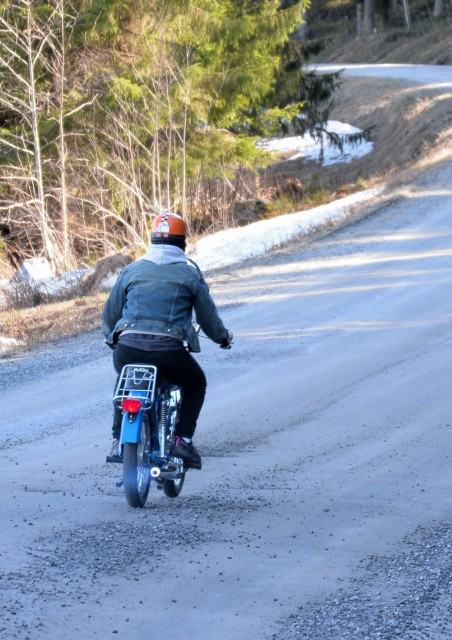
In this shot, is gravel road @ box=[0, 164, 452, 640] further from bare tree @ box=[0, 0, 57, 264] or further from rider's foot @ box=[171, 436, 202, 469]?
bare tree @ box=[0, 0, 57, 264]

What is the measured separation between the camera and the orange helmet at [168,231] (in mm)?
6832

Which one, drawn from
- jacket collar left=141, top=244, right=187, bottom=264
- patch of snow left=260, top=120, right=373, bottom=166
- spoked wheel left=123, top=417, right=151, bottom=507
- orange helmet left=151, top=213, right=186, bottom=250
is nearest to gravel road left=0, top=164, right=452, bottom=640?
spoked wheel left=123, top=417, right=151, bottom=507

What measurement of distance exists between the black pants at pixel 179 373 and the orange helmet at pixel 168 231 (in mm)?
740

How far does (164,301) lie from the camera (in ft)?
21.8

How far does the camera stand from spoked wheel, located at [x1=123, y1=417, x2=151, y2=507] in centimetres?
631

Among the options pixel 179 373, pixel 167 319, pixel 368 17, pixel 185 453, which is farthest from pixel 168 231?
pixel 368 17

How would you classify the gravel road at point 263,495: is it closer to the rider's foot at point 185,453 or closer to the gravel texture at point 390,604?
the gravel texture at point 390,604

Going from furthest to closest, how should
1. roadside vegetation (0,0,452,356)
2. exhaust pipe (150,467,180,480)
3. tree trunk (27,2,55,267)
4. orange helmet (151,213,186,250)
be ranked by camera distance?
1. roadside vegetation (0,0,452,356)
2. tree trunk (27,2,55,267)
3. orange helmet (151,213,186,250)
4. exhaust pipe (150,467,180,480)

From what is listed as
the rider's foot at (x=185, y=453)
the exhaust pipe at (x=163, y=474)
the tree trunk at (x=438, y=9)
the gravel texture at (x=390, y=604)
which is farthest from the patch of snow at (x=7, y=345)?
the tree trunk at (x=438, y=9)

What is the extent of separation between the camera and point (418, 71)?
46.5 metres

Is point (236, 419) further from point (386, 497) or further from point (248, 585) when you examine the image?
point (248, 585)

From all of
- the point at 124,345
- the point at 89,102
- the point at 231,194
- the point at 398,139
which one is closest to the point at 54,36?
the point at 89,102

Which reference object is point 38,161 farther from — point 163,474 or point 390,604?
point 390,604

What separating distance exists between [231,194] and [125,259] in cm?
969
